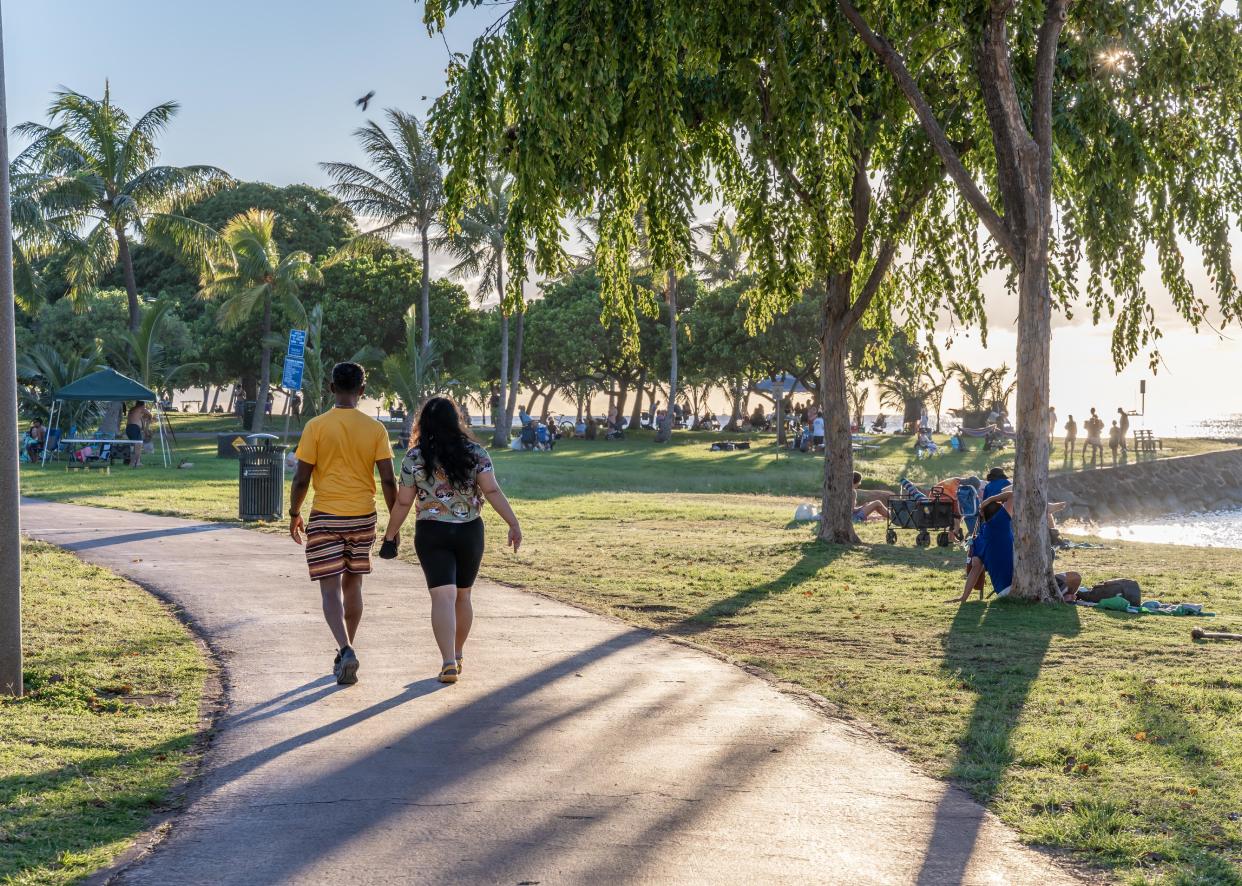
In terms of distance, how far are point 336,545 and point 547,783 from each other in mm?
2583

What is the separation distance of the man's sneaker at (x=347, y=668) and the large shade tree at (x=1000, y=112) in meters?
5.23

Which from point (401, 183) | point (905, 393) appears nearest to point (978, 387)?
point (905, 393)

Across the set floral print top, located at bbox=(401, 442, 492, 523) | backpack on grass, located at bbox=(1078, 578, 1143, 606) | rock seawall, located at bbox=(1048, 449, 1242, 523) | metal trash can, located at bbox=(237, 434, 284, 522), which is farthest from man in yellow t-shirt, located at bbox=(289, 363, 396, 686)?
rock seawall, located at bbox=(1048, 449, 1242, 523)

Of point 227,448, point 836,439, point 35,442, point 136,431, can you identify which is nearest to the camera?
point 836,439

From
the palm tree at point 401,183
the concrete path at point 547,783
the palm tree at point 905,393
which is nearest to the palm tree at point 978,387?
the palm tree at point 905,393

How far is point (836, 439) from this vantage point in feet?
53.3

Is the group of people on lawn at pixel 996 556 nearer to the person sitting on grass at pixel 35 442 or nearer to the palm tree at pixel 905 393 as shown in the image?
the person sitting on grass at pixel 35 442

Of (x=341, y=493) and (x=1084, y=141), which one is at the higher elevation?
(x=1084, y=141)

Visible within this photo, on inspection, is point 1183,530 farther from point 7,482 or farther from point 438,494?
point 7,482

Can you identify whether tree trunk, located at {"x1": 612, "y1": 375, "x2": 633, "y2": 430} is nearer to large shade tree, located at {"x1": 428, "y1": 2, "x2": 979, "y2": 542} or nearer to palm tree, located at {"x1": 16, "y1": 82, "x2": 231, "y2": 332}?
palm tree, located at {"x1": 16, "y1": 82, "x2": 231, "y2": 332}

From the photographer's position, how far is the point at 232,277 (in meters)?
47.8

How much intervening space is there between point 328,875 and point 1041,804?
297 centimetres

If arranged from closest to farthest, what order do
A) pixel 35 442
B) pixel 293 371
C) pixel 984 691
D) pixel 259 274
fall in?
pixel 984 691
pixel 293 371
pixel 35 442
pixel 259 274

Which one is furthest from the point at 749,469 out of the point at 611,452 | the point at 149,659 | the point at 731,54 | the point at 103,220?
the point at 149,659
